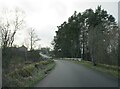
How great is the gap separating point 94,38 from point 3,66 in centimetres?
3537

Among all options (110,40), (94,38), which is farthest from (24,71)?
(94,38)

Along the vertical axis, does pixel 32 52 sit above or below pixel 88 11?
below

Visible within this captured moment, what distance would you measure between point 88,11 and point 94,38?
36095 mm

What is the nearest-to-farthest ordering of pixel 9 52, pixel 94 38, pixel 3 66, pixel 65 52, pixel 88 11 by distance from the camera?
pixel 3 66, pixel 9 52, pixel 94 38, pixel 88 11, pixel 65 52

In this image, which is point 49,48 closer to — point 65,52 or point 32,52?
point 65,52

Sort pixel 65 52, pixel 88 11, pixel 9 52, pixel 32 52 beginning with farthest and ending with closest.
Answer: pixel 65 52 → pixel 88 11 → pixel 32 52 → pixel 9 52

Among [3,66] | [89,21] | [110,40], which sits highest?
[89,21]

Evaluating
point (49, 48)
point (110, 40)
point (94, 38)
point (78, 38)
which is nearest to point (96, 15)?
point (78, 38)

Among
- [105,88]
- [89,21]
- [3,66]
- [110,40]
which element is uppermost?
[89,21]

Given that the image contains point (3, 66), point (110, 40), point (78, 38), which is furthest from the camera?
point (78, 38)

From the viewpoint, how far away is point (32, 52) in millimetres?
59344

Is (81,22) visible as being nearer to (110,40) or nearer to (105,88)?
(110,40)

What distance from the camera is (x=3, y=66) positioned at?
61.5 feet

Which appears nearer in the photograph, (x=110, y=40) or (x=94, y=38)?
(x=110, y=40)
